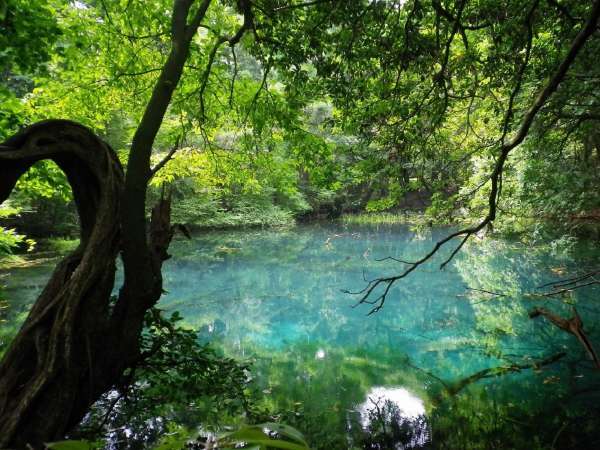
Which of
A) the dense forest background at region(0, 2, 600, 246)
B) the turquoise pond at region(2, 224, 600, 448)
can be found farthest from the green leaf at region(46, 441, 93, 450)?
the turquoise pond at region(2, 224, 600, 448)

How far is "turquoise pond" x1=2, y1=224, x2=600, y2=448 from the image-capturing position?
4.10 metres

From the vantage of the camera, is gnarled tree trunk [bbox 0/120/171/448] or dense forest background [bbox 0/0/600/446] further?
dense forest background [bbox 0/0/600/446]

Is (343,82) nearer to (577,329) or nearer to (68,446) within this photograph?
(577,329)

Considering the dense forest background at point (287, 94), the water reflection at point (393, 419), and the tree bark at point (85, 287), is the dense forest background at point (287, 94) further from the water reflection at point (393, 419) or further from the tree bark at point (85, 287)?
the water reflection at point (393, 419)

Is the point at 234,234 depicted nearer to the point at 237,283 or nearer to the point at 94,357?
the point at 237,283

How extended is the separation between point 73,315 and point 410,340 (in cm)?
592

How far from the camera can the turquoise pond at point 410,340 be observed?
13.5 feet

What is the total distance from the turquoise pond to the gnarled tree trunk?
189cm

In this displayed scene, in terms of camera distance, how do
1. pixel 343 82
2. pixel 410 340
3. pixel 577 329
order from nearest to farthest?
pixel 577 329, pixel 343 82, pixel 410 340

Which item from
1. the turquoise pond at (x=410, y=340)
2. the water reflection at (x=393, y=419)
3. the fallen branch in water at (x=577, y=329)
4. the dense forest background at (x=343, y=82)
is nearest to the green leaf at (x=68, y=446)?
the fallen branch in water at (x=577, y=329)

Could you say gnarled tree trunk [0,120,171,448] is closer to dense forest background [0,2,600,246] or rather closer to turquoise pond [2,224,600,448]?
dense forest background [0,2,600,246]

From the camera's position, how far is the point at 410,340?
22.9ft

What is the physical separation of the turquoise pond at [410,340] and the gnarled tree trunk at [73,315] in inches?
74.3

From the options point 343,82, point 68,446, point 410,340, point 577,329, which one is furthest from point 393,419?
point 68,446
